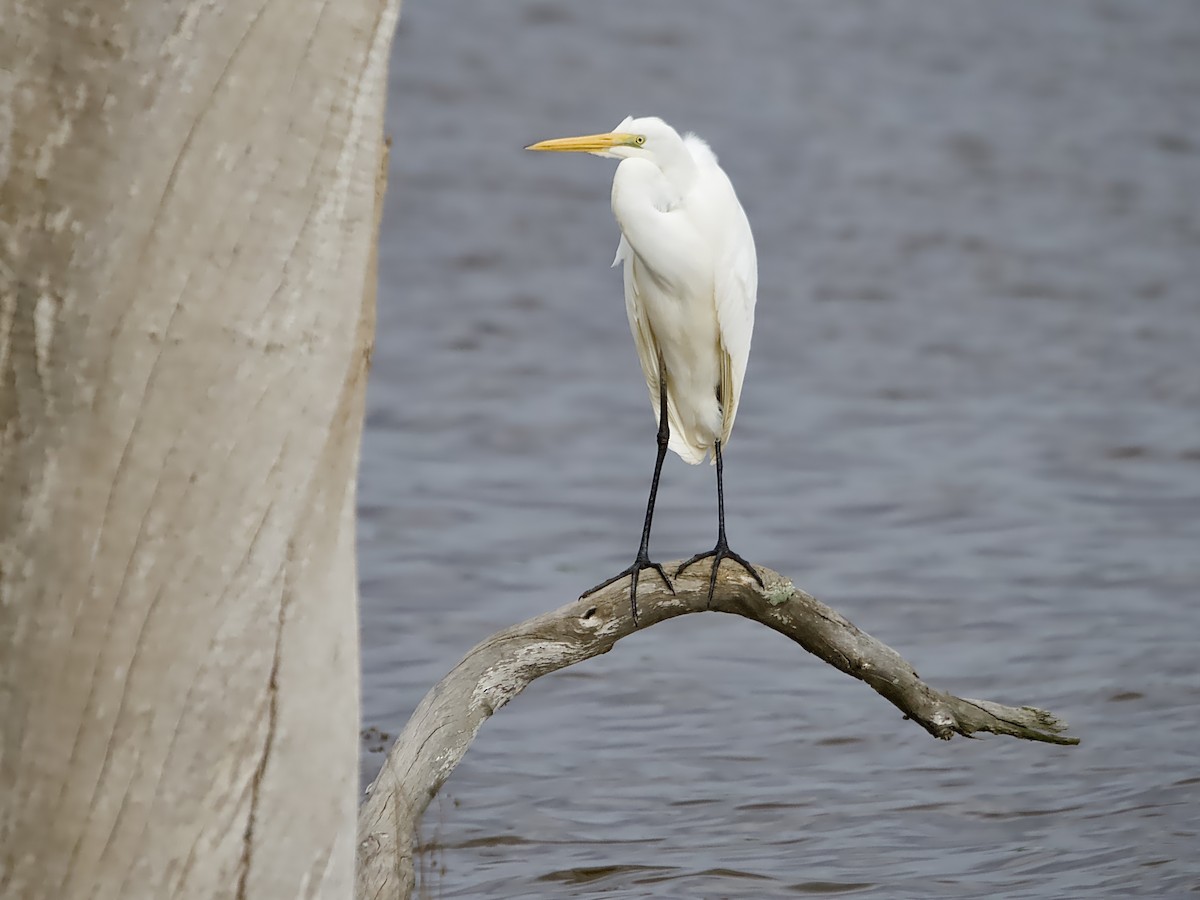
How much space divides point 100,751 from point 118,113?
50 cm

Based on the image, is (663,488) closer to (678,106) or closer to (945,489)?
(945,489)

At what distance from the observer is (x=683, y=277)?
148 inches

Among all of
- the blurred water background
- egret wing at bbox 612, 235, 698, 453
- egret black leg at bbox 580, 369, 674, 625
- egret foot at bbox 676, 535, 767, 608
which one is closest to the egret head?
egret wing at bbox 612, 235, 698, 453

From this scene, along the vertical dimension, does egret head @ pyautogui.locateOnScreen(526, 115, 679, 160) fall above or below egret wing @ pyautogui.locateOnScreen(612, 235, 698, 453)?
above

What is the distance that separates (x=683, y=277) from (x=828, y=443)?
5647mm

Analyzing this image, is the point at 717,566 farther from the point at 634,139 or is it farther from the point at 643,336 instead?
the point at 643,336

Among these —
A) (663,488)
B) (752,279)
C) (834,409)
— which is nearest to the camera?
(752,279)

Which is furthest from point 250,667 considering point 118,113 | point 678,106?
point 678,106

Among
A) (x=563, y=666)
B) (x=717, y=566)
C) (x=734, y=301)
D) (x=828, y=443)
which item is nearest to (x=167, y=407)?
(x=563, y=666)

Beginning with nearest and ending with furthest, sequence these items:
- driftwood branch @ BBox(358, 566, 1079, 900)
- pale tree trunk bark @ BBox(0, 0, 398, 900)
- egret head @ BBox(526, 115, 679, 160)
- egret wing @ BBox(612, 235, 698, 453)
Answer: pale tree trunk bark @ BBox(0, 0, 398, 900) → driftwood branch @ BBox(358, 566, 1079, 900) → egret head @ BBox(526, 115, 679, 160) → egret wing @ BBox(612, 235, 698, 453)

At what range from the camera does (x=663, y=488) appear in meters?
8.41

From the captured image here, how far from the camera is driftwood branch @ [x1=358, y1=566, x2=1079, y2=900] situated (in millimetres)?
2518

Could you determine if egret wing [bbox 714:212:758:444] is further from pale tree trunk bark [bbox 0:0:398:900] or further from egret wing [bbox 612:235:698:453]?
pale tree trunk bark [bbox 0:0:398:900]

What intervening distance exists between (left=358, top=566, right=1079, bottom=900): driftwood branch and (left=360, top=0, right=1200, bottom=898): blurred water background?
766 millimetres
